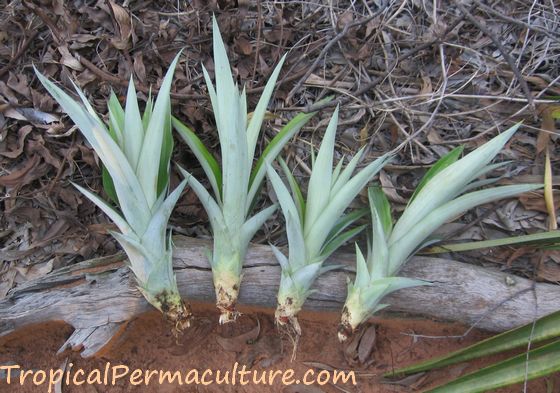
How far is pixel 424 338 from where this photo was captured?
1.65m

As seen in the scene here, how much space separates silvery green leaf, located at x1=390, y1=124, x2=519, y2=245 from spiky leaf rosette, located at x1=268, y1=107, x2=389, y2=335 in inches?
6.1

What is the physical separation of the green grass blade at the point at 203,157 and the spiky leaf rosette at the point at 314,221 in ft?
0.63

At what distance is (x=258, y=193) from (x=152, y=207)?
326mm

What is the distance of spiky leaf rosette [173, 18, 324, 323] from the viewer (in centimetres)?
138

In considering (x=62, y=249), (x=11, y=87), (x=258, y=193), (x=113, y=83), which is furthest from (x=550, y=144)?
(x=11, y=87)

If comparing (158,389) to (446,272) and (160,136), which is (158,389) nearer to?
(160,136)

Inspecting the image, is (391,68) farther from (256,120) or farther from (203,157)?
(203,157)

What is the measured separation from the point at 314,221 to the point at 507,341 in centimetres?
65

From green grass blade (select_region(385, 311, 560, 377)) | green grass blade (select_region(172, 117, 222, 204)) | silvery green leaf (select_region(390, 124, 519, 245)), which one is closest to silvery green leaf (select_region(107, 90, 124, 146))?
green grass blade (select_region(172, 117, 222, 204))

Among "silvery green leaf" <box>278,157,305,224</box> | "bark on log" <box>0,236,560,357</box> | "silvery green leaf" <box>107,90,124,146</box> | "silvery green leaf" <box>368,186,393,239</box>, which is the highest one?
"silvery green leaf" <box>107,90,124,146</box>

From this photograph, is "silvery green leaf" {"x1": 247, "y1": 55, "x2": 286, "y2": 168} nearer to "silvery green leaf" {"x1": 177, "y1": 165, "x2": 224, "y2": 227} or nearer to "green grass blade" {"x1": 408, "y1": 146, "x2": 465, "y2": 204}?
"silvery green leaf" {"x1": 177, "y1": 165, "x2": 224, "y2": 227}

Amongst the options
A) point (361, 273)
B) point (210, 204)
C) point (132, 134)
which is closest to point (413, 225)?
point (361, 273)

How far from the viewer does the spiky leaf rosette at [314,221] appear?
55.4 inches

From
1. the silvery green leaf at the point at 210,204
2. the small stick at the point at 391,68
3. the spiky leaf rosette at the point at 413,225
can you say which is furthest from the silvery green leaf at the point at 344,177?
A: the silvery green leaf at the point at 210,204
